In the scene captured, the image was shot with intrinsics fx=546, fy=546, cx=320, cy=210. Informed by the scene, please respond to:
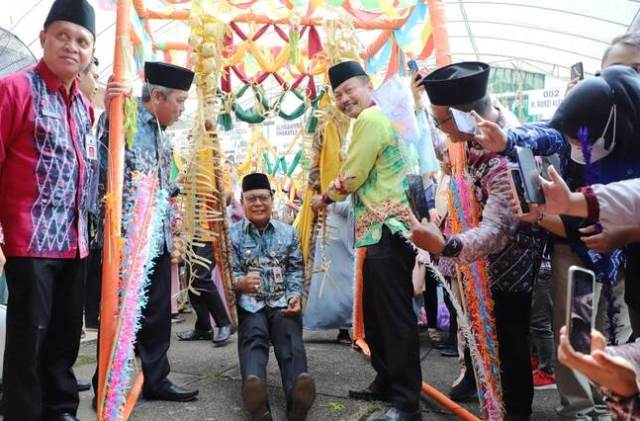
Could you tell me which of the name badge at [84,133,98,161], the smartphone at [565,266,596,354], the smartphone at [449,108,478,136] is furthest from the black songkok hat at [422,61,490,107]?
the name badge at [84,133,98,161]

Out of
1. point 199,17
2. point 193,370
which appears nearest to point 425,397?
point 193,370

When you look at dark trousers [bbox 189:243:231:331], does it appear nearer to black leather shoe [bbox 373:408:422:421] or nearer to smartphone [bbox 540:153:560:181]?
black leather shoe [bbox 373:408:422:421]

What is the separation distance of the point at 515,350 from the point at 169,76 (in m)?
1.98

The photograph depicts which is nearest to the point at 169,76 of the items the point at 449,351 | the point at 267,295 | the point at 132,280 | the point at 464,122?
the point at 132,280

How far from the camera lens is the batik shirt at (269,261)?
2807mm

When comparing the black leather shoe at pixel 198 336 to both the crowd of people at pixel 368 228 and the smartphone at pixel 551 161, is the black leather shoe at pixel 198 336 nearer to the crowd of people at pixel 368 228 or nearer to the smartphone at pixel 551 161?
the crowd of people at pixel 368 228

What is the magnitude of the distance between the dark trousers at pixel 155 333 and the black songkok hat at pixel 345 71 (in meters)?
1.21

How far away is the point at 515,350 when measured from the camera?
84.8 inches

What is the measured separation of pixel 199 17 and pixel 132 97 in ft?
2.12

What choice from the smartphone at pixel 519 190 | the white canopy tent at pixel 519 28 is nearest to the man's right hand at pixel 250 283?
the smartphone at pixel 519 190

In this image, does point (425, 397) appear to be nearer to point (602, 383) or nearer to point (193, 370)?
point (193, 370)

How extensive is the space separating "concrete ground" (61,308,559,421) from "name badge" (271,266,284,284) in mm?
578

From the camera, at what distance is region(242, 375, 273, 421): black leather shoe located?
7.43ft

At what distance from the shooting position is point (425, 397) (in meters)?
2.79
